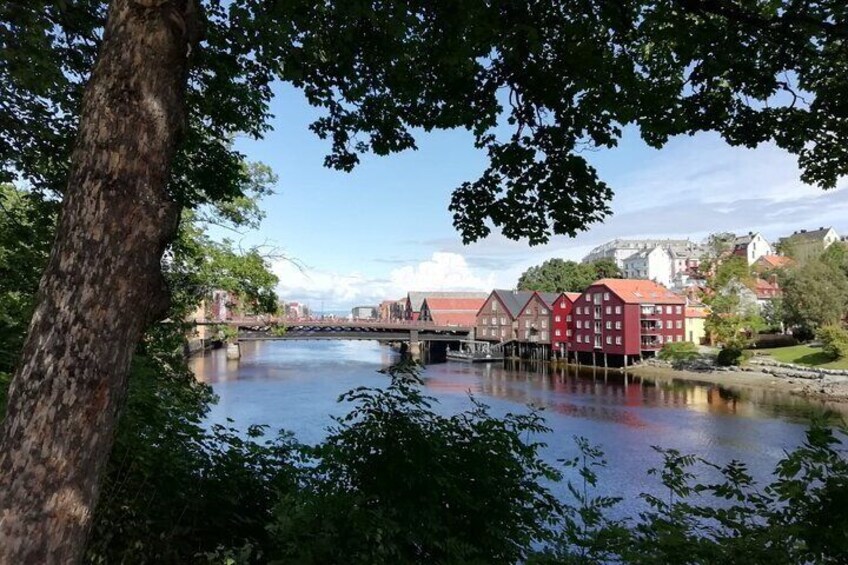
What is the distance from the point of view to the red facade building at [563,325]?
Result: 70.6m

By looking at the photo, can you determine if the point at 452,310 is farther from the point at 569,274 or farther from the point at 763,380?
the point at 763,380

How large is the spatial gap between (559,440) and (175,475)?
21026mm

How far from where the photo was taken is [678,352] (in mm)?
58375

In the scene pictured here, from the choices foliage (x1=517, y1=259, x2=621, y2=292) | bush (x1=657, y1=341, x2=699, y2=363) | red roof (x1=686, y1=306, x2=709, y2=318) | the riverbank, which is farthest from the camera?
foliage (x1=517, y1=259, x2=621, y2=292)

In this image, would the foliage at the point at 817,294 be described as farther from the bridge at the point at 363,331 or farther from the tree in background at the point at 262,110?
the tree in background at the point at 262,110

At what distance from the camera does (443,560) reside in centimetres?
417

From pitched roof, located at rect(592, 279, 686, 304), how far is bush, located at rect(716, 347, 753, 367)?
9.96 m

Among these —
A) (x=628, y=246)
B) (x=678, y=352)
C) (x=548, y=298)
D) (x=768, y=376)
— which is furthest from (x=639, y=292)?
(x=628, y=246)

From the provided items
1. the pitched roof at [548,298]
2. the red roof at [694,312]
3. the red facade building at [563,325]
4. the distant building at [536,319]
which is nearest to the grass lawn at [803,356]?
the red roof at [694,312]

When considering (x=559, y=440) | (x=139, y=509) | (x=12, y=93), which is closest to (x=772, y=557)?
(x=139, y=509)

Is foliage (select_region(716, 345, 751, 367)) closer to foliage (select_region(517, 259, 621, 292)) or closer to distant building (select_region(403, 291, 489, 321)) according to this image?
foliage (select_region(517, 259, 621, 292))

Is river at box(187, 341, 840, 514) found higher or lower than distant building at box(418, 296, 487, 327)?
lower

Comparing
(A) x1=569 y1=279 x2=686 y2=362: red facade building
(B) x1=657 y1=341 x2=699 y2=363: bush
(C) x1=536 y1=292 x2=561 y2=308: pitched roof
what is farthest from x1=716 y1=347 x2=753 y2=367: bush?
(C) x1=536 y1=292 x2=561 y2=308: pitched roof

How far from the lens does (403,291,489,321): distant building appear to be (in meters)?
108
